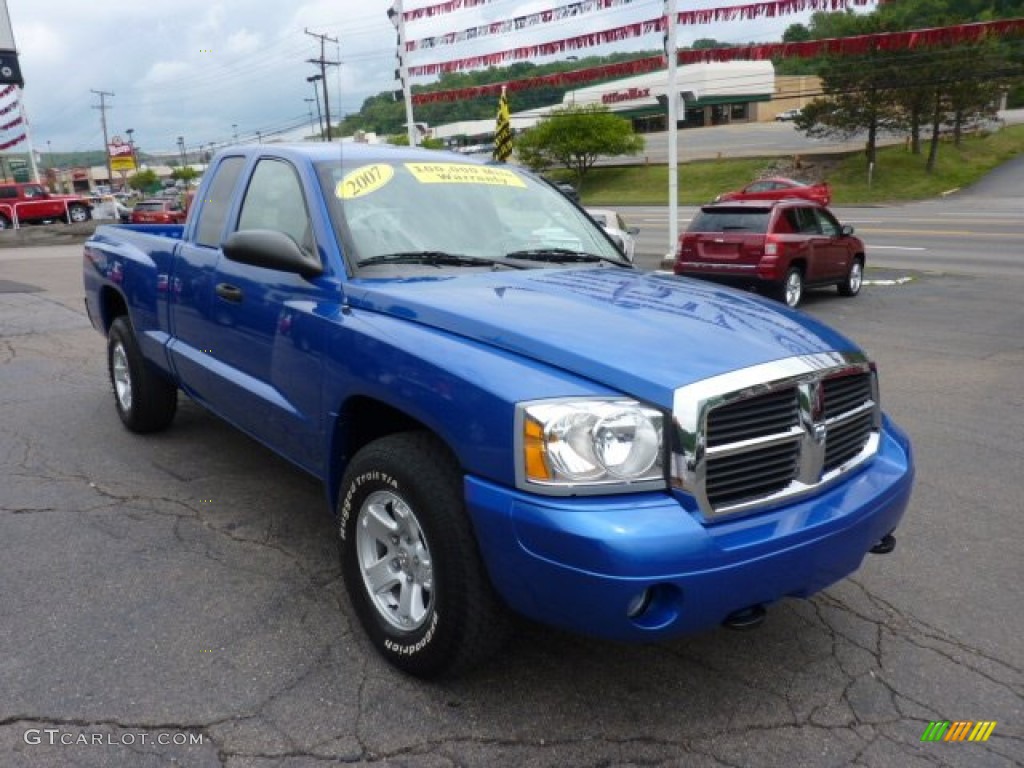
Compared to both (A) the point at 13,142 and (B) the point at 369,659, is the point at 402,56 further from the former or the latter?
(A) the point at 13,142

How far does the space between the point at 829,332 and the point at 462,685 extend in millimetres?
1831

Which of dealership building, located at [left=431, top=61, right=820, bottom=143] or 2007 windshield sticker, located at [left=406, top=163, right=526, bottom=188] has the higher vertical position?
dealership building, located at [left=431, top=61, right=820, bottom=143]

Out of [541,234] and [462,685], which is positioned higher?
[541,234]

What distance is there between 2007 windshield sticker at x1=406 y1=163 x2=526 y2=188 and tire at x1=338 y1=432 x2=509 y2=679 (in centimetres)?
152

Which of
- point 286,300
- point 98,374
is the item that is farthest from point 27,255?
point 286,300

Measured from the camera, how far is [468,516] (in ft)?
8.35

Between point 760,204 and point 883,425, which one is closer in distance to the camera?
point 883,425

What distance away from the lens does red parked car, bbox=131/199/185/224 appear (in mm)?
26680

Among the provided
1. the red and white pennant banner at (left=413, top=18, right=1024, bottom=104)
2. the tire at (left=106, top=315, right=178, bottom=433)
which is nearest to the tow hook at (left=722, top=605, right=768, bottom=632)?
the tire at (left=106, top=315, right=178, bottom=433)

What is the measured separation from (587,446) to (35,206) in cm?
4003

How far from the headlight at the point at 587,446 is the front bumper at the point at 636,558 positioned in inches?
2.0

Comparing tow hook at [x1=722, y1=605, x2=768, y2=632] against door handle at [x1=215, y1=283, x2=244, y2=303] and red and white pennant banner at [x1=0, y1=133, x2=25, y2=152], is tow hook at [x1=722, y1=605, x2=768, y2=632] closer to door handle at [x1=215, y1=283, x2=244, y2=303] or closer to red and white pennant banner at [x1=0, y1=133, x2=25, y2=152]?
door handle at [x1=215, y1=283, x2=244, y2=303]

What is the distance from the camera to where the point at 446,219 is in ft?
12.3

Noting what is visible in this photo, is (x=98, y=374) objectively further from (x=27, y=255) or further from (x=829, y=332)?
(x=27, y=255)
